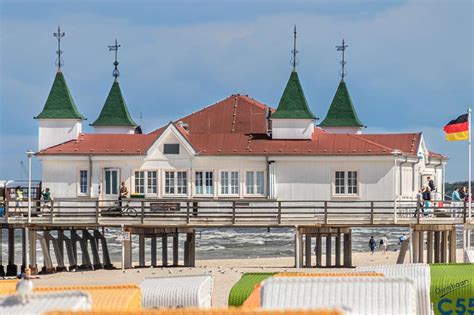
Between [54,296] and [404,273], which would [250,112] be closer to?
[404,273]

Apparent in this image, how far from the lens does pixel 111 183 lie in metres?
40.8

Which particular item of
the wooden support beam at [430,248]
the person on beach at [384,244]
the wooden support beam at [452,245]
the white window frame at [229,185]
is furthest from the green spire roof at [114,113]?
the person on beach at [384,244]

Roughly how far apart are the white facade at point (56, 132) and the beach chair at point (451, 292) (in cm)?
2320

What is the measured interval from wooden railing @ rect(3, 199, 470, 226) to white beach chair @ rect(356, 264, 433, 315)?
15.0m

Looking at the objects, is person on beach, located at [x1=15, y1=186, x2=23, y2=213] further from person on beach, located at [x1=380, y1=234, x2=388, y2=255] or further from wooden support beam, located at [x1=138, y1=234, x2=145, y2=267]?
person on beach, located at [x1=380, y1=234, x2=388, y2=255]

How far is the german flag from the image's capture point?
39.8 metres

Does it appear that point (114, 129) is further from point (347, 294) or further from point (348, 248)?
point (347, 294)

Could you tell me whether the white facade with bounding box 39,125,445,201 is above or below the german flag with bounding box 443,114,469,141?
below

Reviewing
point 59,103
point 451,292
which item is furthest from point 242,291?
point 59,103

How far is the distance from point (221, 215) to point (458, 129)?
822 cm

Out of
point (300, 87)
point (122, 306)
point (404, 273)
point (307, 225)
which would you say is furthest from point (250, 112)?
point (122, 306)

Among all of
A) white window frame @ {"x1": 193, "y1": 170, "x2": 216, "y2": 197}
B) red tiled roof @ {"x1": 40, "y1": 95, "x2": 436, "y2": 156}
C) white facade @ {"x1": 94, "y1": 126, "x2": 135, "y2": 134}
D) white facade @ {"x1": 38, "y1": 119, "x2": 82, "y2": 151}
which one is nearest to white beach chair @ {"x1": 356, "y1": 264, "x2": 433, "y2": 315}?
red tiled roof @ {"x1": 40, "y1": 95, "x2": 436, "y2": 156}

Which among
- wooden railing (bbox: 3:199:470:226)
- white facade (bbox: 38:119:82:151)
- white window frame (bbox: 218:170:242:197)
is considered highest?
white facade (bbox: 38:119:82:151)

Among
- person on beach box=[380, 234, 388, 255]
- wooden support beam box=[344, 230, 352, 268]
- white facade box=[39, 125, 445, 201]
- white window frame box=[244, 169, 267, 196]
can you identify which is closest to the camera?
wooden support beam box=[344, 230, 352, 268]
